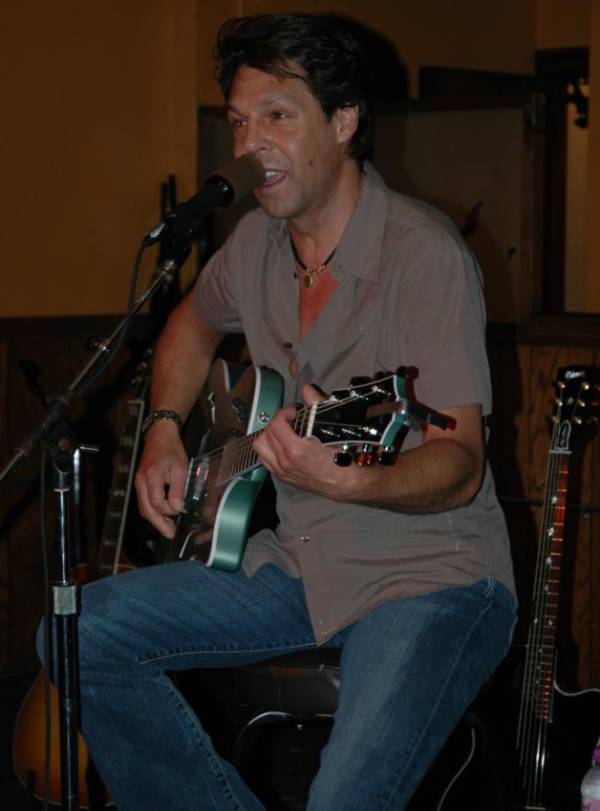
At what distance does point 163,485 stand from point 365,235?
0.62 metres

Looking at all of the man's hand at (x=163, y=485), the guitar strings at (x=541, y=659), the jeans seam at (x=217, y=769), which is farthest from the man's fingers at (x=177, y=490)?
the guitar strings at (x=541, y=659)

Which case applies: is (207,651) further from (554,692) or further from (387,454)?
(554,692)

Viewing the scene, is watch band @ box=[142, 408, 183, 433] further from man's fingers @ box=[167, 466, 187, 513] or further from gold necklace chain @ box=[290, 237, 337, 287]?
gold necklace chain @ box=[290, 237, 337, 287]

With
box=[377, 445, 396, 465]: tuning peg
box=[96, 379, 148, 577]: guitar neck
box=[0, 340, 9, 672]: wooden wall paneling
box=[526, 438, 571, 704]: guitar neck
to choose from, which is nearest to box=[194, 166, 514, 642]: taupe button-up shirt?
Answer: box=[377, 445, 396, 465]: tuning peg

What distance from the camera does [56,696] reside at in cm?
321

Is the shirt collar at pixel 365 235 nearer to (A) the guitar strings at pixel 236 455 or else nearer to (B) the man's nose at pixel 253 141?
(B) the man's nose at pixel 253 141

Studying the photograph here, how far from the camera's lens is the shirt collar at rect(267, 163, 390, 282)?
2.24 m

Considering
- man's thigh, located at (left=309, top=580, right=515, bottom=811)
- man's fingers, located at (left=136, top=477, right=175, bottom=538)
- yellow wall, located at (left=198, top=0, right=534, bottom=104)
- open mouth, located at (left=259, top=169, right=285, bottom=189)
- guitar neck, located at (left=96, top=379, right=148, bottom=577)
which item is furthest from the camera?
yellow wall, located at (left=198, top=0, right=534, bottom=104)

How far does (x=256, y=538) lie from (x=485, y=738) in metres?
0.54

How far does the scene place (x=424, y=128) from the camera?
15.9 ft

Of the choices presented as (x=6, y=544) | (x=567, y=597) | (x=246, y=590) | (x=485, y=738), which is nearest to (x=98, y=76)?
(x=6, y=544)

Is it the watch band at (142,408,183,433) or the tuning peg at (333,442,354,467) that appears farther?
the watch band at (142,408,183,433)

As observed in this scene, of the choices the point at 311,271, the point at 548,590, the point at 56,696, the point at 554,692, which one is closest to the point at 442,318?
the point at 311,271

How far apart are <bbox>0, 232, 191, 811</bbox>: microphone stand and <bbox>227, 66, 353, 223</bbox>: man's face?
314 millimetres
